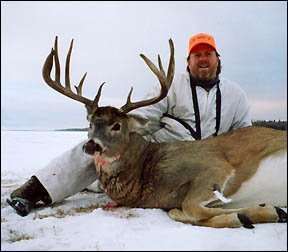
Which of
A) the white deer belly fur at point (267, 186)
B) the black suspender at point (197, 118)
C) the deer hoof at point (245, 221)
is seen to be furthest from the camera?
the black suspender at point (197, 118)

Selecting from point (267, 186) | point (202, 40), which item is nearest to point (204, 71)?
point (202, 40)

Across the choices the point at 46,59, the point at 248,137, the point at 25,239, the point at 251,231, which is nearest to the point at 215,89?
the point at 248,137

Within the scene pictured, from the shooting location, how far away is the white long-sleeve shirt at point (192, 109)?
511 centimetres

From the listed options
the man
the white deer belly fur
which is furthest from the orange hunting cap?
the white deer belly fur

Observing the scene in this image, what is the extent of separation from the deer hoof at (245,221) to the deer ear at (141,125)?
1717mm

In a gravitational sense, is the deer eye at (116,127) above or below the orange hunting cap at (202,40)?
below

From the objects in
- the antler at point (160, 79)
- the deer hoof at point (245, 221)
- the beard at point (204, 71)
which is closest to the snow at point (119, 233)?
the deer hoof at point (245, 221)

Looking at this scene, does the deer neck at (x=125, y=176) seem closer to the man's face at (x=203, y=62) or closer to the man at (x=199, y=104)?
the man at (x=199, y=104)

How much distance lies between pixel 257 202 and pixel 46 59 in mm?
2802

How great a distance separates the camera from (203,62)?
530 centimetres

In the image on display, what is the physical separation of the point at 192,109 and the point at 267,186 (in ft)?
6.45

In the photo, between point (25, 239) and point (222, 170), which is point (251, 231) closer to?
point (222, 170)

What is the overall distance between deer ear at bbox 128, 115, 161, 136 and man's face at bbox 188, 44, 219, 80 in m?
1.29

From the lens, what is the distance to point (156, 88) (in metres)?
5.24
